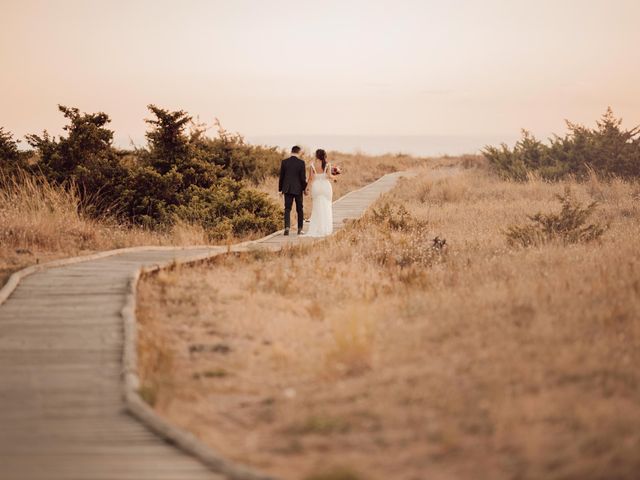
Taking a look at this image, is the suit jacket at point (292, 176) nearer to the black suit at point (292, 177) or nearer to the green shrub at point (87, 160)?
the black suit at point (292, 177)

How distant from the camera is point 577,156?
34.9 m

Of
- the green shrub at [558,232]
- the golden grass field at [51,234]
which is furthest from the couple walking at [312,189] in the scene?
the green shrub at [558,232]

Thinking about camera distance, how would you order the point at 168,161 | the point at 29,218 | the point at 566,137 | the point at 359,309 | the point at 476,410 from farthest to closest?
1. the point at 566,137
2. the point at 168,161
3. the point at 29,218
4. the point at 359,309
5. the point at 476,410

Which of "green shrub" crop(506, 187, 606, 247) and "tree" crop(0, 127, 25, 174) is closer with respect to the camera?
"green shrub" crop(506, 187, 606, 247)

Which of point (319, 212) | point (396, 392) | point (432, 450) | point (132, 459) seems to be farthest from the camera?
point (319, 212)

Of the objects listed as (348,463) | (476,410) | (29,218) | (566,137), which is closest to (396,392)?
(476,410)

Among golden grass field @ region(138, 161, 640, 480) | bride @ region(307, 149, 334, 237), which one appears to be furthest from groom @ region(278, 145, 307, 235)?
→ golden grass field @ region(138, 161, 640, 480)

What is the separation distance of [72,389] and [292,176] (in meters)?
11.4

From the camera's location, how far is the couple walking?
18141 millimetres

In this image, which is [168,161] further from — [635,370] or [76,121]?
[635,370]

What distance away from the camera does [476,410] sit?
672 cm

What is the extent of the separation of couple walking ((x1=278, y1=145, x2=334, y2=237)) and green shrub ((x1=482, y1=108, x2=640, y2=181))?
16.2 m

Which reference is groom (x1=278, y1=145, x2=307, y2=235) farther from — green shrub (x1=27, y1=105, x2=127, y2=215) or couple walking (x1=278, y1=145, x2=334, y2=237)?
green shrub (x1=27, y1=105, x2=127, y2=215)

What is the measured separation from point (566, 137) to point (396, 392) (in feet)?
103
